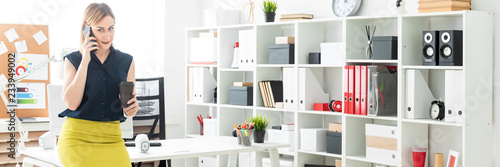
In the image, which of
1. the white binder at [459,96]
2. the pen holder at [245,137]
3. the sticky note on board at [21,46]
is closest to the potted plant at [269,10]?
the pen holder at [245,137]

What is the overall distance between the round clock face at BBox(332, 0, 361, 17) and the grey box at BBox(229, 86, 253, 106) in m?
1.04

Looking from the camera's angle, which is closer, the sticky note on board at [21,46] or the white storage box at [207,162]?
the sticky note on board at [21,46]

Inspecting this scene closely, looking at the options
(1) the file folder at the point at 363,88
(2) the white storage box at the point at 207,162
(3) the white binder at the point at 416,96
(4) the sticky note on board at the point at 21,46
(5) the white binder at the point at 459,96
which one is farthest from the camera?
(2) the white storage box at the point at 207,162

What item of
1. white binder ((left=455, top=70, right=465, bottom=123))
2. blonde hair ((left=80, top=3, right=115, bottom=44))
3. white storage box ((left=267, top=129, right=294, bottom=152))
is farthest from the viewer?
white storage box ((left=267, top=129, right=294, bottom=152))

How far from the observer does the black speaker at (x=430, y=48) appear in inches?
143

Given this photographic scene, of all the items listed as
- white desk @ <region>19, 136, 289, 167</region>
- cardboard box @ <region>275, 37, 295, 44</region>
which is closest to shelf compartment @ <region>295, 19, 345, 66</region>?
cardboard box @ <region>275, 37, 295, 44</region>

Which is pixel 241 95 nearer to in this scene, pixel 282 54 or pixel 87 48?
pixel 282 54

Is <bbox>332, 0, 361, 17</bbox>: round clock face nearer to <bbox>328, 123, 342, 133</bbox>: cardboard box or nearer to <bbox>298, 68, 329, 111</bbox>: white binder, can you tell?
<bbox>298, 68, 329, 111</bbox>: white binder

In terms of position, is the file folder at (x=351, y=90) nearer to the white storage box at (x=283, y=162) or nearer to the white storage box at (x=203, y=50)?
the white storage box at (x=283, y=162)

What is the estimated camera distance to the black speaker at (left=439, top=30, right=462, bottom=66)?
3.52 meters

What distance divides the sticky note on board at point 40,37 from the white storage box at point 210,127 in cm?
158

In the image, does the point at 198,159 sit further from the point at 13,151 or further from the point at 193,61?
the point at 13,151

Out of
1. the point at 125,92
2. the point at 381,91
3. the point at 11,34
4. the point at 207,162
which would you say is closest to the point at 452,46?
the point at 381,91

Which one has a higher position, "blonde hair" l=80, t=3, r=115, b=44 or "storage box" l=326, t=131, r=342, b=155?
"blonde hair" l=80, t=3, r=115, b=44
